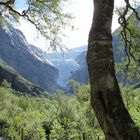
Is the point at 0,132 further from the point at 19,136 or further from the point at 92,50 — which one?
the point at 92,50

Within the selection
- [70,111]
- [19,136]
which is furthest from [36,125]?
[70,111]

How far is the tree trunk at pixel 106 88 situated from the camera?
26.1ft

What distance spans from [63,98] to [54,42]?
271ft

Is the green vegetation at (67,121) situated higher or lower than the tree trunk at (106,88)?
higher

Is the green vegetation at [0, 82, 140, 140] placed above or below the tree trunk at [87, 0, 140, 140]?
above

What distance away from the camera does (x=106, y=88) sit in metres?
8.20

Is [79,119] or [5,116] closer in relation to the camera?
[79,119]

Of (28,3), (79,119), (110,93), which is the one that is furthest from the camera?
(79,119)

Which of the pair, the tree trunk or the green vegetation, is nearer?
the tree trunk

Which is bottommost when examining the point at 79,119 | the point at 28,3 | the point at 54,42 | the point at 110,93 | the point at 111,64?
the point at 110,93

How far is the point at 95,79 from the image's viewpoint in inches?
328

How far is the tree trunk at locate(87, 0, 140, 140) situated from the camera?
7953 millimetres

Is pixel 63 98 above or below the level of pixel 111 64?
above

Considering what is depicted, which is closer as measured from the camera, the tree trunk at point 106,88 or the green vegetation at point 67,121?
the tree trunk at point 106,88
